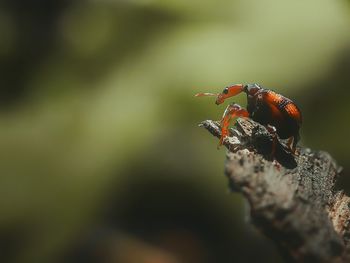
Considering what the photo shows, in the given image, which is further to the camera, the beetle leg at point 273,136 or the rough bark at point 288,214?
the beetle leg at point 273,136

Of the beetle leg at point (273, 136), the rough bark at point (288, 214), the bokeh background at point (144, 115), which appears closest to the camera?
the rough bark at point (288, 214)

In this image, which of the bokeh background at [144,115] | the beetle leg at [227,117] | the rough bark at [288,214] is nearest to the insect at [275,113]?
the beetle leg at [227,117]

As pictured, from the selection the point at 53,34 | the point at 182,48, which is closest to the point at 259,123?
the point at 182,48

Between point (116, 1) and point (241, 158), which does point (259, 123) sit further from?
point (116, 1)

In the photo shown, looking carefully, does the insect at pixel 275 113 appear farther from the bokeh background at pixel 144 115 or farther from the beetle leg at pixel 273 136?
the bokeh background at pixel 144 115

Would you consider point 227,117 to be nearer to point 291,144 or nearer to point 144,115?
point 291,144

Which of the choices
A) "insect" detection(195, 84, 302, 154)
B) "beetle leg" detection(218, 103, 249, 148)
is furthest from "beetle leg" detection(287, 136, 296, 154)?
"beetle leg" detection(218, 103, 249, 148)

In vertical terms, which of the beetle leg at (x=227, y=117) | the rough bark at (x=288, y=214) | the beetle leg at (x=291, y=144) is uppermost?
the beetle leg at (x=291, y=144)

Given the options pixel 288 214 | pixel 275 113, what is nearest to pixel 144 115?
pixel 275 113
